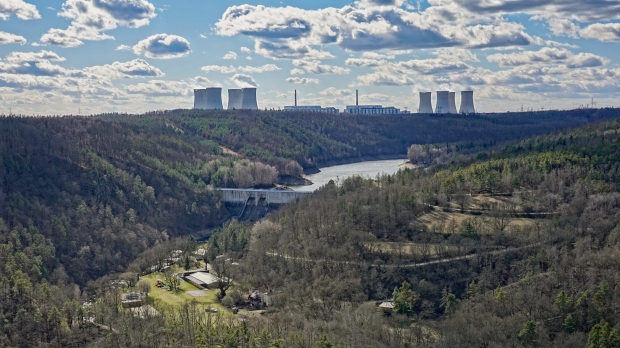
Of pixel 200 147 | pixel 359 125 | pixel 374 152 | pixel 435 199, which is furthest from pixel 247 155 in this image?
pixel 435 199

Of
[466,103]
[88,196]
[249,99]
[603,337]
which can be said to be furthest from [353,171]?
[603,337]

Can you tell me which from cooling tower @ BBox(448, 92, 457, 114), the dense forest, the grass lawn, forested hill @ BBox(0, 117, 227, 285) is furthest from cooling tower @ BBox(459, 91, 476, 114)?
the grass lawn

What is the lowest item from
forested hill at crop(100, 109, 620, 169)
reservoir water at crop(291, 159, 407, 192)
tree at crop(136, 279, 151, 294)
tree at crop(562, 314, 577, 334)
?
tree at crop(136, 279, 151, 294)

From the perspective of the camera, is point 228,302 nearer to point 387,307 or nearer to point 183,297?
point 183,297

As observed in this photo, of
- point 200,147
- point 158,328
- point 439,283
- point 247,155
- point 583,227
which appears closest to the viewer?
point 158,328

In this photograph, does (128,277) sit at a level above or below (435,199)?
below

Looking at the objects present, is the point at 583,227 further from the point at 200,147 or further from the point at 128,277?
the point at 200,147

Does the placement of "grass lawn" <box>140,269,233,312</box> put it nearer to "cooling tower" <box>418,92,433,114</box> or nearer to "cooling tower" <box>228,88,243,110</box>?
"cooling tower" <box>228,88,243,110</box>
